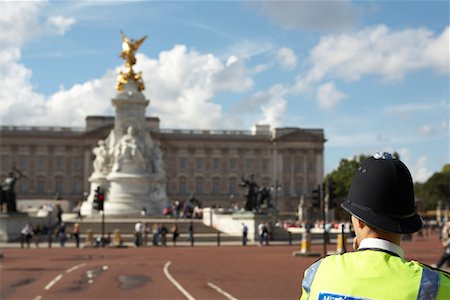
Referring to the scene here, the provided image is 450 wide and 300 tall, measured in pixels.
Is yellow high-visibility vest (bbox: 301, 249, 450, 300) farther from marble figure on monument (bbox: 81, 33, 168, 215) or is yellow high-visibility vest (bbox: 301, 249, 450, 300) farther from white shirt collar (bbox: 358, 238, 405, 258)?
marble figure on monument (bbox: 81, 33, 168, 215)

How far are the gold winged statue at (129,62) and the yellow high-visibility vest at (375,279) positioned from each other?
56782 millimetres

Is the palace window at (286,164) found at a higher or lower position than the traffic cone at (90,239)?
higher

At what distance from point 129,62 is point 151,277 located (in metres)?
42.9

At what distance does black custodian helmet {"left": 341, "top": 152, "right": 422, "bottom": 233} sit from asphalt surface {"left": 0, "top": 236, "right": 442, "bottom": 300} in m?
11.7

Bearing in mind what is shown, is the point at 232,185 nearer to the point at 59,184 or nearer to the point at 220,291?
the point at 59,184

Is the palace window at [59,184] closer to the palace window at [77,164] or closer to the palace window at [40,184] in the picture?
the palace window at [40,184]

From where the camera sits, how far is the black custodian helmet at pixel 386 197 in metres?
2.40

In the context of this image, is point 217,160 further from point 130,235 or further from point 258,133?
point 130,235

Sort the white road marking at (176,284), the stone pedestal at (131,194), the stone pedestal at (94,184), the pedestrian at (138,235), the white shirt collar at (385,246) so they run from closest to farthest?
the white shirt collar at (385,246) → the white road marking at (176,284) → the pedestrian at (138,235) → the stone pedestal at (131,194) → the stone pedestal at (94,184)

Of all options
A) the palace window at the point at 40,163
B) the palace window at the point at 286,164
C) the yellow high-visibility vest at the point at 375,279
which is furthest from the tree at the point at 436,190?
the yellow high-visibility vest at the point at 375,279

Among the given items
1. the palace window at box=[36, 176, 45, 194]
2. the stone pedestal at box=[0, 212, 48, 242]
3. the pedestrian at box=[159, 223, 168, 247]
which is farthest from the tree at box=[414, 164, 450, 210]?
the stone pedestal at box=[0, 212, 48, 242]

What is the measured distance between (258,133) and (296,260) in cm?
10075

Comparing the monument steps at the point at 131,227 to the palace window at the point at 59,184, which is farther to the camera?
the palace window at the point at 59,184

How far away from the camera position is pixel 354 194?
8.23 ft
